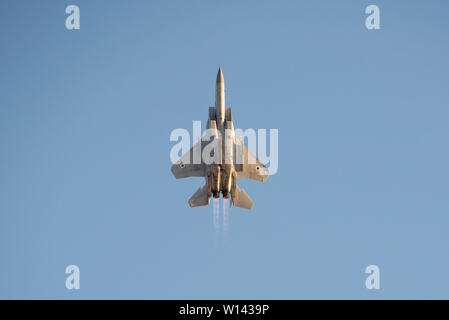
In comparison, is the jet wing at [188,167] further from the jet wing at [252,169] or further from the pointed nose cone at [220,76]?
the pointed nose cone at [220,76]

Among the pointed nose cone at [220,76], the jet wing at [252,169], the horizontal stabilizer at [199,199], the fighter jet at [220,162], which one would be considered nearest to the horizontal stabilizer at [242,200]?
the fighter jet at [220,162]

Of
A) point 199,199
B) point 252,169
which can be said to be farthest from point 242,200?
point 199,199

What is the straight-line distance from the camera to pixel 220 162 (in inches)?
2638

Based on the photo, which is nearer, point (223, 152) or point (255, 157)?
point (223, 152)

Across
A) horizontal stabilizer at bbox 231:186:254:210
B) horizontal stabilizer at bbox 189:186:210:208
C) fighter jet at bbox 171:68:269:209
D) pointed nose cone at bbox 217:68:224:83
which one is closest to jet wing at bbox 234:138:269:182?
fighter jet at bbox 171:68:269:209

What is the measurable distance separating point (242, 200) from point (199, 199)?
444cm

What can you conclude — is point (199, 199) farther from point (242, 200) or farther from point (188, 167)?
point (242, 200)

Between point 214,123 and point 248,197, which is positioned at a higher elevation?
point 214,123

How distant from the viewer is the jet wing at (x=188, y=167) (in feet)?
234
